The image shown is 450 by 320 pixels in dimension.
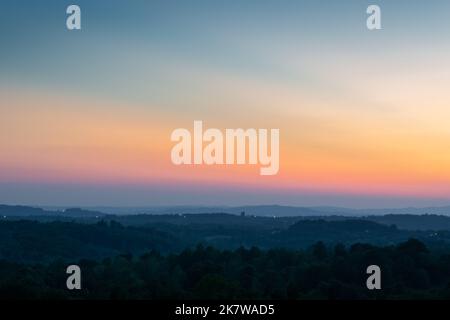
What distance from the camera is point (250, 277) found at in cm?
9394

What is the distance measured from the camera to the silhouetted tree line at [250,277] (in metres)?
73.1

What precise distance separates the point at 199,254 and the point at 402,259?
3619 centimetres

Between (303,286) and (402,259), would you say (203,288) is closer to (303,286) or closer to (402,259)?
(303,286)

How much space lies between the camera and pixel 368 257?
98688 millimetres

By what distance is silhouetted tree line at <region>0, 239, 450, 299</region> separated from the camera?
240ft

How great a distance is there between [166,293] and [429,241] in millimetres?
129970

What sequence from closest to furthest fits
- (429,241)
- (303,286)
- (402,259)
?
Answer: (303,286) → (402,259) → (429,241)
